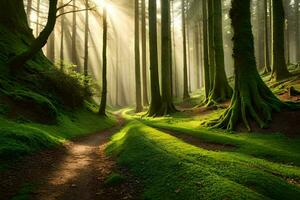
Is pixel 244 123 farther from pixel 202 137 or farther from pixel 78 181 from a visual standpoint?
pixel 78 181

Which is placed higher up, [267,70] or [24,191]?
[267,70]

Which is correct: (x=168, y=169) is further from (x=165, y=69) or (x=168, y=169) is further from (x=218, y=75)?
(x=165, y=69)

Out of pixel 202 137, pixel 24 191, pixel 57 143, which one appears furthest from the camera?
pixel 202 137

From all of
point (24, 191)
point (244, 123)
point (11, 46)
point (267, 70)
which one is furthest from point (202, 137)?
point (267, 70)

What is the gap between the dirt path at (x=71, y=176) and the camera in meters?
8.30

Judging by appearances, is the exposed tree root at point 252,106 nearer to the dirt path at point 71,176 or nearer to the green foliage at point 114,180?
→ the dirt path at point 71,176

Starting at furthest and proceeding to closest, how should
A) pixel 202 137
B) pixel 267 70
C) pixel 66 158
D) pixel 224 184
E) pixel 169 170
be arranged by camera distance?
pixel 267 70 → pixel 202 137 → pixel 66 158 → pixel 169 170 → pixel 224 184

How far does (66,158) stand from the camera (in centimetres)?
1176

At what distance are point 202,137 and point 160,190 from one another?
22.5 feet

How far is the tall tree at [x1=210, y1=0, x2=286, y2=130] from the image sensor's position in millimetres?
15391

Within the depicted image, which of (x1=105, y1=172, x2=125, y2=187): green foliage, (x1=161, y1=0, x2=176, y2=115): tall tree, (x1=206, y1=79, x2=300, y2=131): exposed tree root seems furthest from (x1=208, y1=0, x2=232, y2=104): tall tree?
(x1=105, y1=172, x2=125, y2=187): green foliage

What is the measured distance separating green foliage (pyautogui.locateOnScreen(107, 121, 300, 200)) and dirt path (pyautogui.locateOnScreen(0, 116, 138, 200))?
0.57 meters

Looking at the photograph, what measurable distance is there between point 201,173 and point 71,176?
12.6 ft

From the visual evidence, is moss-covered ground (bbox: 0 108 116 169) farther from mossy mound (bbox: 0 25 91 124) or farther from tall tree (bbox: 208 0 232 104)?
tall tree (bbox: 208 0 232 104)
